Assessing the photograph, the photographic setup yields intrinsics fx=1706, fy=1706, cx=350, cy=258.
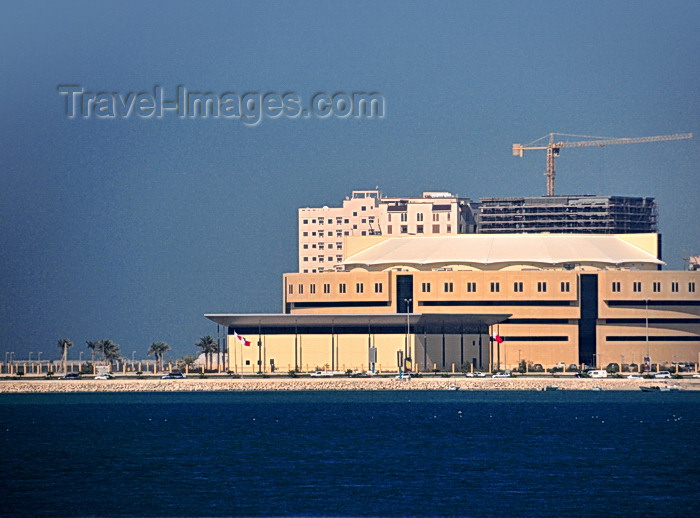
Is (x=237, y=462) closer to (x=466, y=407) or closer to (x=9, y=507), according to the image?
(x=9, y=507)

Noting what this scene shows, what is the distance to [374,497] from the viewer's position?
3871 inches

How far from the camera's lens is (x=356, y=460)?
391 ft

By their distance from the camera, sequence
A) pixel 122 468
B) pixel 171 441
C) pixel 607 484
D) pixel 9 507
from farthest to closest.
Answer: pixel 171 441 < pixel 122 468 < pixel 607 484 < pixel 9 507

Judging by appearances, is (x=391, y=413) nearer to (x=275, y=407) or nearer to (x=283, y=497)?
(x=275, y=407)

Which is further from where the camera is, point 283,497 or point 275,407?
point 275,407

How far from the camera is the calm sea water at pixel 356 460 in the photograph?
95.5m

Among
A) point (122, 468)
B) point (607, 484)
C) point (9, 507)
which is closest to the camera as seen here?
point (9, 507)

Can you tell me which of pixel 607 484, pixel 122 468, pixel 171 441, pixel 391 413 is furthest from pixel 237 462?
pixel 391 413

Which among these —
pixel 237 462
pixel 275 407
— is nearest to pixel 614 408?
pixel 275 407

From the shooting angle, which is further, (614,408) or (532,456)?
(614,408)

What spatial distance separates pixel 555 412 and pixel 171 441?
47380 millimetres

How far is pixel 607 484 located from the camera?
104 metres

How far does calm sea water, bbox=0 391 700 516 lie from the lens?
9548 cm

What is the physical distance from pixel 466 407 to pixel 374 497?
79676 mm
